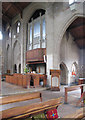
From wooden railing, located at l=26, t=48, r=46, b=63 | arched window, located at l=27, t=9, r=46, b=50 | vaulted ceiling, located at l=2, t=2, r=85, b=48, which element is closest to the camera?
wooden railing, located at l=26, t=48, r=46, b=63

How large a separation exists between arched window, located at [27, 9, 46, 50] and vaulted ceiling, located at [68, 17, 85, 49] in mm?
2732

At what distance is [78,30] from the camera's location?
9844mm

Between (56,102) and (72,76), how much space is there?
9007 mm


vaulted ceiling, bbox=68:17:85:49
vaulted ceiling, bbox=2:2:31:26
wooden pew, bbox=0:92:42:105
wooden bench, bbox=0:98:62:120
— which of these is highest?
vaulted ceiling, bbox=2:2:31:26

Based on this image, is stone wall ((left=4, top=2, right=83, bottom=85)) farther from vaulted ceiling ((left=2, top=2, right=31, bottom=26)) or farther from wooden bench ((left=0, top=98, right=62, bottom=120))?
wooden bench ((left=0, top=98, right=62, bottom=120))

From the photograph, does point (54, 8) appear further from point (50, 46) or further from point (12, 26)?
point (12, 26)

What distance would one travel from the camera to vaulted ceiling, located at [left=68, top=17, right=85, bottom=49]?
9047 mm

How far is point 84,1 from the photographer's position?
6.53m

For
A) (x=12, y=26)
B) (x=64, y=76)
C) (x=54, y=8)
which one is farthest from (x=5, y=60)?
(x=54, y=8)

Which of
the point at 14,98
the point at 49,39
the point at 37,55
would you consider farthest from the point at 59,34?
the point at 14,98

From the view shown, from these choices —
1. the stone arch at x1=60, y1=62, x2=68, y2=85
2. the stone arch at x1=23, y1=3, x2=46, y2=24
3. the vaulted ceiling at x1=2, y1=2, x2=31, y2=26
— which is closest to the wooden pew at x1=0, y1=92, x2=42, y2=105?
the stone arch at x1=60, y1=62, x2=68, y2=85

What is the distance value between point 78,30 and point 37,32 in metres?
4.17

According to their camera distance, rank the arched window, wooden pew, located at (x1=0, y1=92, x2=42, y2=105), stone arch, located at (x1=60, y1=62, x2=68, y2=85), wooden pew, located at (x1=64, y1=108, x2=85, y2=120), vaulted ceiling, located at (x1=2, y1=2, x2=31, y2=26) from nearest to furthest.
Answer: wooden pew, located at (x1=64, y1=108, x2=85, y2=120)
wooden pew, located at (x1=0, y1=92, x2=42, y2=105)
stone arch, located at (x1=60, y1=62, x2=68, y2=85)
the arched window
vaulted ceiling, located at (x1=2, y1=2, x2=31, y2=26)

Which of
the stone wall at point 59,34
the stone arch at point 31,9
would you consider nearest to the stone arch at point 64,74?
the stone wall at point 59,34
